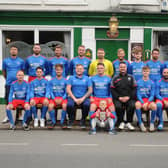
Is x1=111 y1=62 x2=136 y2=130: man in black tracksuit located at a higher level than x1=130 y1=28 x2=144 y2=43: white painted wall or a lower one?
lower

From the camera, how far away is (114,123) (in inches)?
322

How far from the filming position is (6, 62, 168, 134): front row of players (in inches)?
328

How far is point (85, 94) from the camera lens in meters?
8.45

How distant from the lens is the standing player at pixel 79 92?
8.36 meters

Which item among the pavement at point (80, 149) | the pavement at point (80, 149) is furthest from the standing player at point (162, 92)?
the pavement at point (80, 149)

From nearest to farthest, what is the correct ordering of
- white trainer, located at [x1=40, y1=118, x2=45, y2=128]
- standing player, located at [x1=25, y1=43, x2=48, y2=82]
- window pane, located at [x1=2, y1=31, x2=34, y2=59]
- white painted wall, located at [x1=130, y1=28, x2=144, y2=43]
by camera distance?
white trainer, located at [x1=40, y1=118, x2=45, y2=128], standing player, located at [x1=25, y1=43, x2=48, y2=82], white painted wall, located at [x1=130, y1=28, x2=144, y2=43], window pane, located at [x1=2, y1=31, x2=34, y2=59]

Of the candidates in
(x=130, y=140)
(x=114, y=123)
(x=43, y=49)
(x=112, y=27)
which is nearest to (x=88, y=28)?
(x=112, y=27)

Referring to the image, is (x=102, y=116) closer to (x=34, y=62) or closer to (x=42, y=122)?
(x=42, y=122)

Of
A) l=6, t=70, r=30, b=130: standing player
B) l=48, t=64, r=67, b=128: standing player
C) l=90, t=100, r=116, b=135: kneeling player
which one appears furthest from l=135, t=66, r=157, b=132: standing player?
l=6, t=70, r=30, b=130: standing player

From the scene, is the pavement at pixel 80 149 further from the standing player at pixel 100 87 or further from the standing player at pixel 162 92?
the standing player at pixel 100 87

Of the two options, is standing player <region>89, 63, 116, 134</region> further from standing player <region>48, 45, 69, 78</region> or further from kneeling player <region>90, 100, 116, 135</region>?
standing player <region>48, 45, 69, 78</region>

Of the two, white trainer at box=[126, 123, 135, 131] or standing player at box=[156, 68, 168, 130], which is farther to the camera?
standing player at box=[156, 68, 168, 130]

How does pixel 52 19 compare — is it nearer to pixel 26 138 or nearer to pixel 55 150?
pixel 26 138

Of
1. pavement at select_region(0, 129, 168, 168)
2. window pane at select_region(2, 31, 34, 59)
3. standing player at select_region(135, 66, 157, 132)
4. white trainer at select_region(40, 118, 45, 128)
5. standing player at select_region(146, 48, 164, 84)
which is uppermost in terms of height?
window pane at select_region(2, 31, 34, 59)
